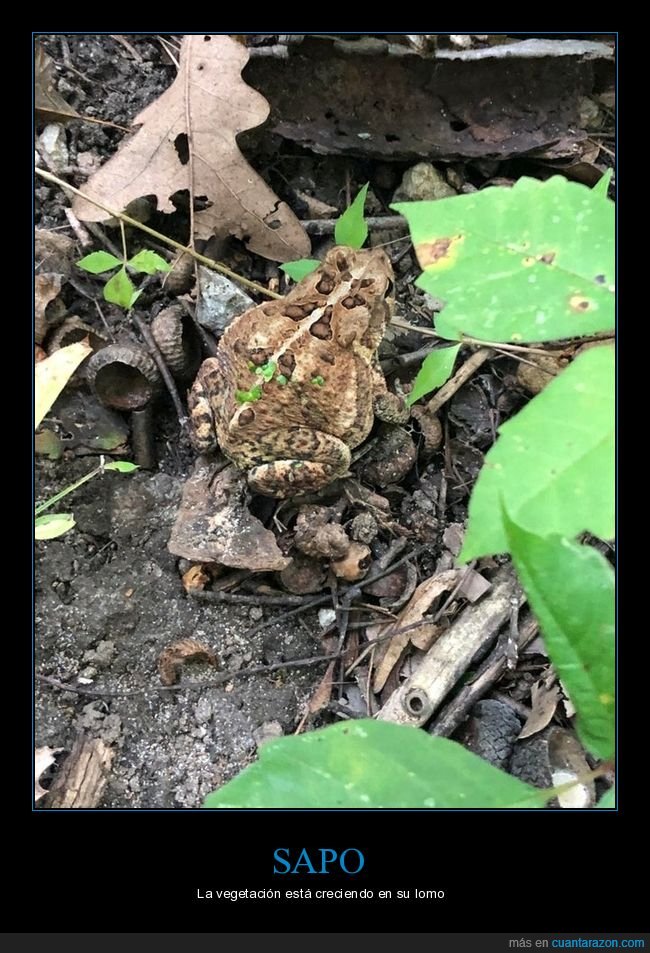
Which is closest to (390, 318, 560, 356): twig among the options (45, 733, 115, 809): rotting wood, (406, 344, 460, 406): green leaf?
(406, 344, 460, 406): green leaf

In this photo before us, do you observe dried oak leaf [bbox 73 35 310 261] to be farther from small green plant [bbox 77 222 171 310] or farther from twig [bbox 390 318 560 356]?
twig [bbox 390 318 560 356]

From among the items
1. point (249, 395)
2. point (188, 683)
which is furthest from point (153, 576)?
point (249, 395)

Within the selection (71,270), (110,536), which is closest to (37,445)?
(110,536)

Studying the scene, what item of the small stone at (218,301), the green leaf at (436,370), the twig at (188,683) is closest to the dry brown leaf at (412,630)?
the twig at (188,683)

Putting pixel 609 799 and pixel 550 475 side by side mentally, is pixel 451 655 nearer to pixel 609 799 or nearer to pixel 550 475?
pixel 609 799

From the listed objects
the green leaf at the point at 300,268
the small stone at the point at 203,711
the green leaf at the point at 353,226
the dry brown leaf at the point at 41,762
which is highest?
the green leaf at the point at 353,226

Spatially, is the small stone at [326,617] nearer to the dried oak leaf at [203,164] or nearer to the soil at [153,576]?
A: the soil at [153,576]
